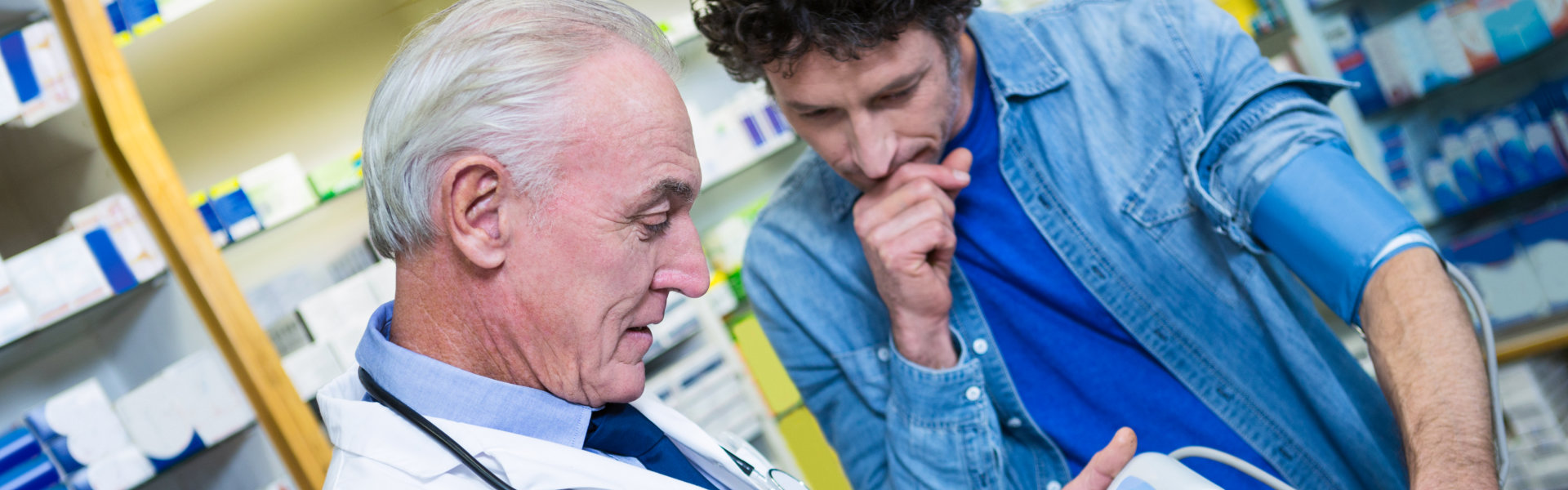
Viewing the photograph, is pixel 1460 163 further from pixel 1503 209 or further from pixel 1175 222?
pixel 1175 222

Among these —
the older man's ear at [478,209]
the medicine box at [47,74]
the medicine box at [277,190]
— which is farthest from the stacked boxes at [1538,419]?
the medicine box at [47,74]

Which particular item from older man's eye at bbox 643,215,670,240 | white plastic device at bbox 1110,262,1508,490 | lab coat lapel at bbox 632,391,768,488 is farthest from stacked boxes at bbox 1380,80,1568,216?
older man's eye at bbox 643,215,670,240

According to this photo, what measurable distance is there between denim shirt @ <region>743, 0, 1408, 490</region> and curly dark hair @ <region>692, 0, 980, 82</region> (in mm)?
177

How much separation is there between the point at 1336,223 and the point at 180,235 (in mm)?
2266

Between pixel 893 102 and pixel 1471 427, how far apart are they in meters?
0.75

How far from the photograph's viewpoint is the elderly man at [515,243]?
0.82 metres

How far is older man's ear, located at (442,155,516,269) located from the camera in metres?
0.80

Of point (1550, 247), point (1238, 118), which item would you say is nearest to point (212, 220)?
point (1238, 118)

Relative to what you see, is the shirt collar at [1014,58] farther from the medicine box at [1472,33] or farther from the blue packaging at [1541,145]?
the blue packaging at [1541,145]

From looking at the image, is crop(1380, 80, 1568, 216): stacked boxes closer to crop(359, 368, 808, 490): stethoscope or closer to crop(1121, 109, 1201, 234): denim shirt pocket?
crop(1121, 109, 1201, 234): denim shirt pocket

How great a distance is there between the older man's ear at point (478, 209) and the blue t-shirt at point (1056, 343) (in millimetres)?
799

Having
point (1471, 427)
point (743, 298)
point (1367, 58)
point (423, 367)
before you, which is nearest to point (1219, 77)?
point (1471, 427)

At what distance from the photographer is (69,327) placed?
2123 millimetres

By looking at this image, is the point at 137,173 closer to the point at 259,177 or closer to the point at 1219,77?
the point at 259,177
